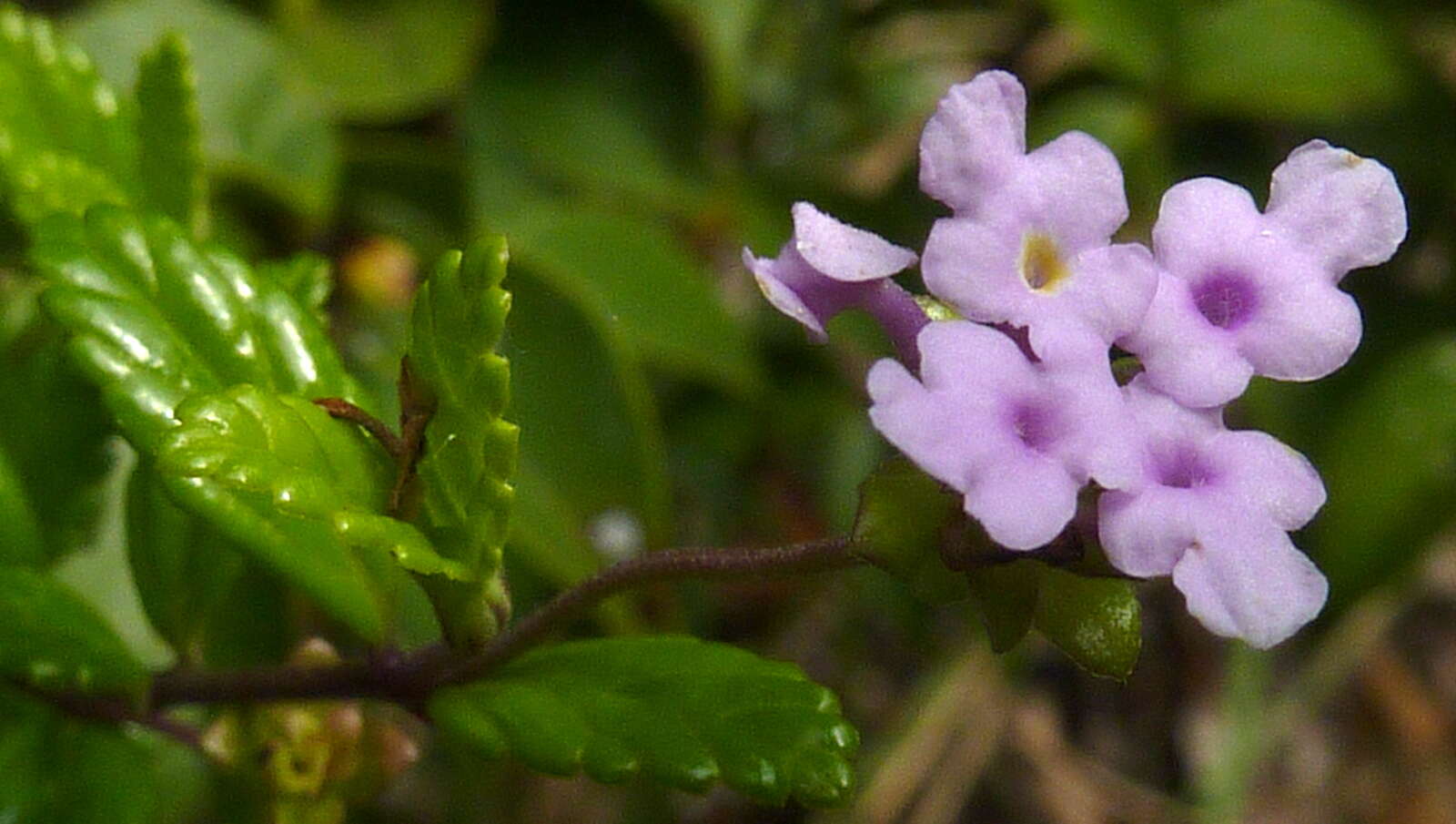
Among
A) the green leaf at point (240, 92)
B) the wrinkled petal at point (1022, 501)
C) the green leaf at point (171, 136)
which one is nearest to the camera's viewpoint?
the wrinkled petal at point (1022, 501)

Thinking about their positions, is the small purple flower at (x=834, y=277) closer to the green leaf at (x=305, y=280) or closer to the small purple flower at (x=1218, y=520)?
the small purple flower at (x=1218, y=520)

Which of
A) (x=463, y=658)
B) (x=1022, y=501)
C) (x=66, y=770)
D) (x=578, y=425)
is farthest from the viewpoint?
(x=578, y=425)

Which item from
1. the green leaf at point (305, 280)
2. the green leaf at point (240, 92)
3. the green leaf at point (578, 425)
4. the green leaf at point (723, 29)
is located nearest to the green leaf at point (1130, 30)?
the green leaf at point (723, 29)

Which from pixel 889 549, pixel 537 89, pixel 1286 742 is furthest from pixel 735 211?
pixel 889 549

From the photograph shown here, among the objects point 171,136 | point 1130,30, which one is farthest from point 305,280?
point 1130,30

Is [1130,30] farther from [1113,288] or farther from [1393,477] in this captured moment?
[1113,288]

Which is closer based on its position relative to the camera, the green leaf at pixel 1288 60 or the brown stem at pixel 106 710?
the brown stem at pixel 106 710
